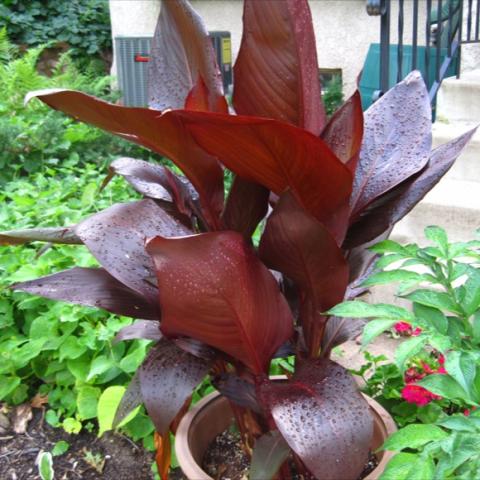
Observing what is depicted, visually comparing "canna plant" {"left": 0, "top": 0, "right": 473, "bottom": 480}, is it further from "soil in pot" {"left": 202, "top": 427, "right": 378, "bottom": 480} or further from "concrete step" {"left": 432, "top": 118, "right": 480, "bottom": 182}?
"concrete step" {"left": 432, "top": 118, "right": 480, "bottom": 182}

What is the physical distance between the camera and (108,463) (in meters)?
1.79

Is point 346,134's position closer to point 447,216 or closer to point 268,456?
point 268,456

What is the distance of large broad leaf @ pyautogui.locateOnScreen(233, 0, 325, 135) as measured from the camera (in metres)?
1.01

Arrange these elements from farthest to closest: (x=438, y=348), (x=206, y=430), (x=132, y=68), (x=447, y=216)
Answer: (x=132, y=68)
(x=447, y=216)
(x=206, y=430)
(x=438, y=348)

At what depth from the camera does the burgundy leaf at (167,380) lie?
1.13 metres

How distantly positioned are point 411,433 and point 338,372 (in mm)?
256

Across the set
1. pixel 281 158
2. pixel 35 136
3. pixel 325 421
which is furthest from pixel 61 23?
pixel 325 421

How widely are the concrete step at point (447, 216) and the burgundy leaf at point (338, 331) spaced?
1256mm

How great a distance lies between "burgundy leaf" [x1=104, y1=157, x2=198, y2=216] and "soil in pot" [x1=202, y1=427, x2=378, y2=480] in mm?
598

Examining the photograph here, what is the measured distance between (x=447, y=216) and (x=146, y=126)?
5.96 feet

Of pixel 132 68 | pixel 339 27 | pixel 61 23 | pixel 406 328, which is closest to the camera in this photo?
pixel 406 328

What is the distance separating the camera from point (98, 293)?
1240 mm

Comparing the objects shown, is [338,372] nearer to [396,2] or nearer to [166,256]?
[166,256]

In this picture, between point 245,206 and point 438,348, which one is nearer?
point 438,348
